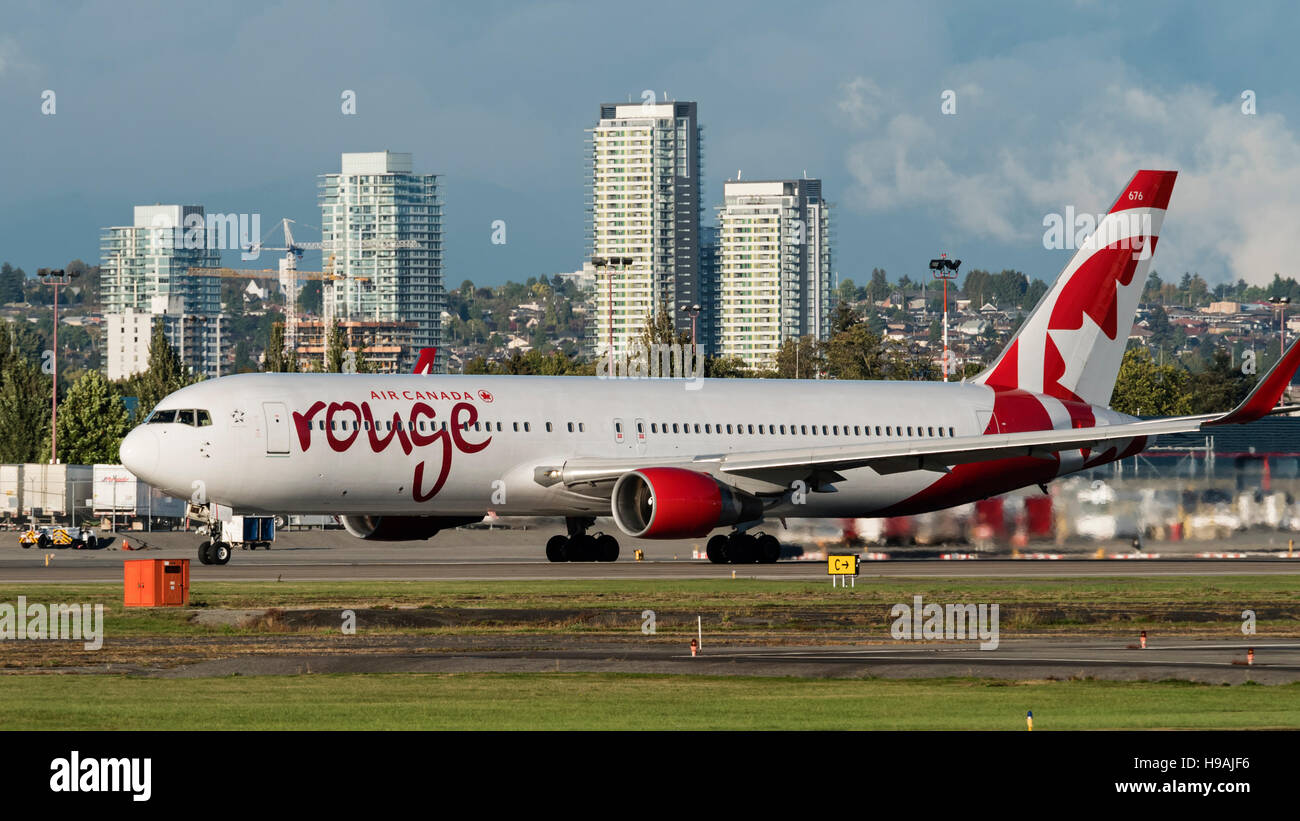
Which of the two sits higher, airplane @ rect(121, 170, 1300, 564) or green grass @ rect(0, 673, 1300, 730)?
airplane @ rect(121, 170, 1300, 564)

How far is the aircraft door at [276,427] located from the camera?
144 feet

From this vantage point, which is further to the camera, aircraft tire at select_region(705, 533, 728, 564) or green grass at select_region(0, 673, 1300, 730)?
aircraft tire at select_region(705, 533, 728, 564)

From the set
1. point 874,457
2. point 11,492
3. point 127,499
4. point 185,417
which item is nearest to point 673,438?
point 874,457

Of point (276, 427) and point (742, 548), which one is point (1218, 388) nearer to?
point (742, 548)

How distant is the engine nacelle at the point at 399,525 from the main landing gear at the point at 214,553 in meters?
3.85

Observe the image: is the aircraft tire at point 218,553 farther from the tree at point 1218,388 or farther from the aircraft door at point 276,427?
the tree at point 1218,388

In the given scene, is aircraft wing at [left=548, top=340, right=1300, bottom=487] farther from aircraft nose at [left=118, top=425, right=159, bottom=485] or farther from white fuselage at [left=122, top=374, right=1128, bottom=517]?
aircraft nose at [left=118, top=425, right=159, bottom=485]

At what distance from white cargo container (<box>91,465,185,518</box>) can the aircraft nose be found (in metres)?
33.6

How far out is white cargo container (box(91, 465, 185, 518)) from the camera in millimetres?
77062

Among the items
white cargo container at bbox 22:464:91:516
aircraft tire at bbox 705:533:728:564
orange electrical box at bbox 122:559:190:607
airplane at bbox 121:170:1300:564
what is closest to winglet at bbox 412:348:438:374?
airplane at bbox 121:170:1300:564

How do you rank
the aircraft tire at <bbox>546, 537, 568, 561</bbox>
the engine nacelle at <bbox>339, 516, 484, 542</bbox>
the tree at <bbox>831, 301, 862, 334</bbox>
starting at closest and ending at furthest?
1. the engine nacelle at <bbox>339, 516, 484, 542</bbox>
2. the aircraft tire at <bbox>546, 537, 568, 561</bbox>
3. the tree at <bbox>831, 301, 862, 334</bbox>

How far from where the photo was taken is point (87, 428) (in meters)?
113
